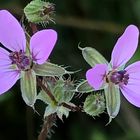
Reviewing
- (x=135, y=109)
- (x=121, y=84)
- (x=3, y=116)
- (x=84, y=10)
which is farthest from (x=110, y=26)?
(x=121, y=84)

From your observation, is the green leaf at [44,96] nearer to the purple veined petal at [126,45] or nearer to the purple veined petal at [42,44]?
the purple veined petal at [42,44]

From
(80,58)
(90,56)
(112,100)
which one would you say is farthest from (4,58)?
(80,58)

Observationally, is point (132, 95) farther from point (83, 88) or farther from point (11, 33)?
point (11, 33)

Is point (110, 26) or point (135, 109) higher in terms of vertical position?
point (110, 26)

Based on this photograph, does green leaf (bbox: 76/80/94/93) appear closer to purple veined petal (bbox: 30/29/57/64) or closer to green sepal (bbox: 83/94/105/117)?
green sepal (bbox: 83/94/105/117)

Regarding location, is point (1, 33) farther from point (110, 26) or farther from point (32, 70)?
point (110, 26)

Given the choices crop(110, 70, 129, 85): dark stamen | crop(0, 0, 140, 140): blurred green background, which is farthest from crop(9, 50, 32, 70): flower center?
crop(0, 0, 140, 140): blurred green background
